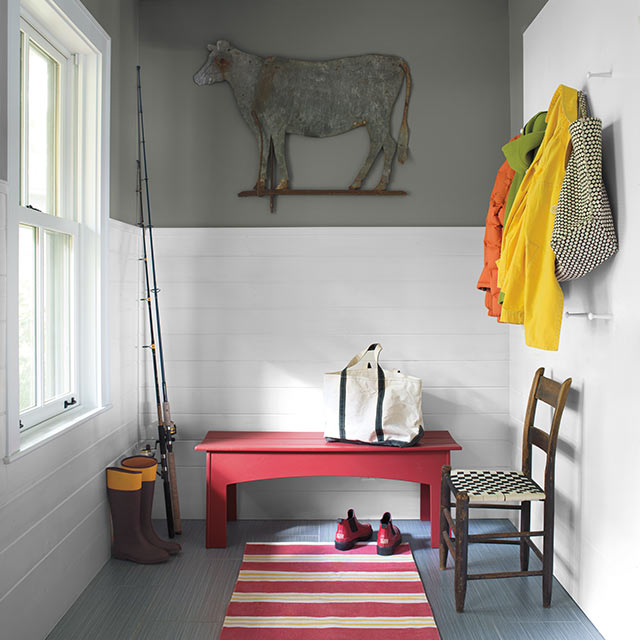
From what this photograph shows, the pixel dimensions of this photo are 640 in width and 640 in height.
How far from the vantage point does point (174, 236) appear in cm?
329

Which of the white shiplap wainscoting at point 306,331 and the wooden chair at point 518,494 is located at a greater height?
the white shiplap wainscoting at point 306,331

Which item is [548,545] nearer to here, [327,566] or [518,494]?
[518,494]

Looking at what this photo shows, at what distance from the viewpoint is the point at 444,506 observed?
8.55 ft

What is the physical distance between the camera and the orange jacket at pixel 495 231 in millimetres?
2726

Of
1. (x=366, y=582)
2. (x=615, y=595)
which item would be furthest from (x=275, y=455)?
(x=615, y=595)

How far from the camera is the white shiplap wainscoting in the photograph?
3309 mm

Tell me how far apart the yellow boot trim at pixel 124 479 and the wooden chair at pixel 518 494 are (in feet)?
4.33

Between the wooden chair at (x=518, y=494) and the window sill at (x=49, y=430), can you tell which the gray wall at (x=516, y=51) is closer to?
the wooden chair at (x=518, y=494)

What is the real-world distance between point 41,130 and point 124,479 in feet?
4.87

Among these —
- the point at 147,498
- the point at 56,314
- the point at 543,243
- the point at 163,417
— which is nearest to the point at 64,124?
the point at 56,314

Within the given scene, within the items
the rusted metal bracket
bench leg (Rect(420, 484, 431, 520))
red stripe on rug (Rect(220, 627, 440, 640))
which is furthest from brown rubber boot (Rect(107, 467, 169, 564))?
the rusted metal bracket

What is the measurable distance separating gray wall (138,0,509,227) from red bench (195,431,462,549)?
1.20m

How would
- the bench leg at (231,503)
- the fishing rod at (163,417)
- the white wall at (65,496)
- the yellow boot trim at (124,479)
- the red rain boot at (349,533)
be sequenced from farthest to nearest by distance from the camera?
the bench leg at (231,503)
the fishing rod at (163,417)
the red rain boot at (349,533)
the yellow boot trim at (124,479)
the white wall at (65,496)

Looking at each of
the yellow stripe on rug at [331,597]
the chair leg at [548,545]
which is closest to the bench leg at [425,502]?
the yellow stripe on rug at [331,597]
